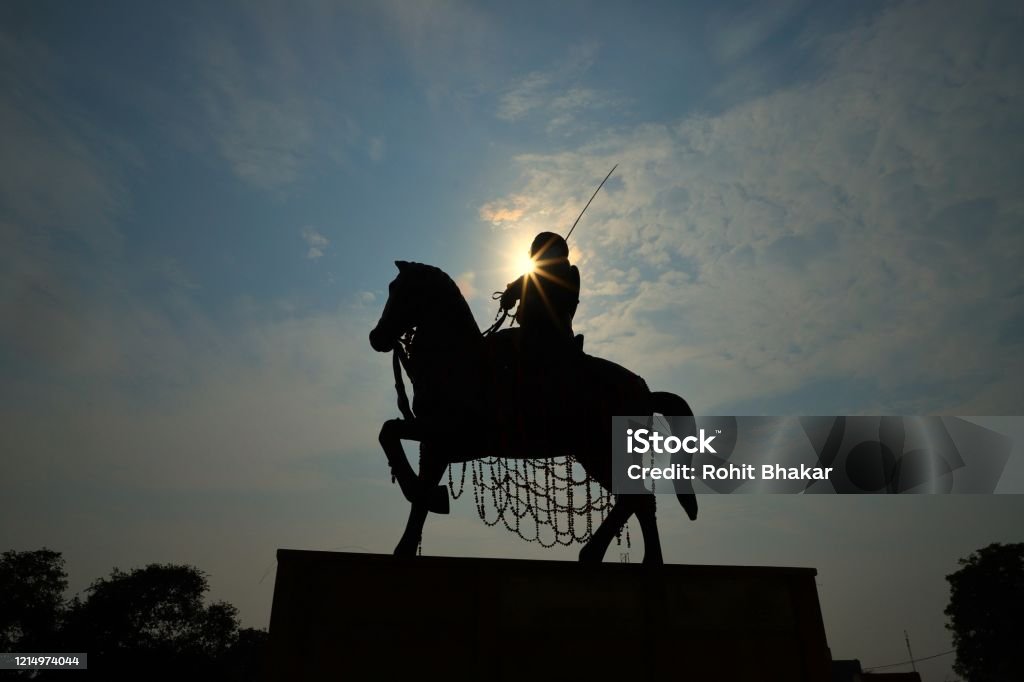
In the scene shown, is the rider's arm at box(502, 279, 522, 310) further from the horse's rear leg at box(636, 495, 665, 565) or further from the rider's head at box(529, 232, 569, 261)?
the horse's rear leg at box(636, 495, 665, 565)

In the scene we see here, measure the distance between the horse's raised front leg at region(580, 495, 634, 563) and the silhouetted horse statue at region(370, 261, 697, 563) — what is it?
0.01 metres

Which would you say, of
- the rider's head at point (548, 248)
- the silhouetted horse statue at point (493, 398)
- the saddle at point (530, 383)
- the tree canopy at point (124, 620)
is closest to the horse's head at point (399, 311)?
the silhouetted horse statue at point (493, 398)

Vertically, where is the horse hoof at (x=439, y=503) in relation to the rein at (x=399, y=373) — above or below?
below

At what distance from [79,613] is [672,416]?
45.4 m

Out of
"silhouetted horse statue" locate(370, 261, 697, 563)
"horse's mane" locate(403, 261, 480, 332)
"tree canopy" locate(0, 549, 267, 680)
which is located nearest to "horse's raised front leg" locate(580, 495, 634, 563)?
"silhouetted horse statue" locate(370, 261, 697, 563)

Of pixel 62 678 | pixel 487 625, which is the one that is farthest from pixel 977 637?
pixel 62 678

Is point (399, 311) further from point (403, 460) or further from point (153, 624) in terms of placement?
point (153, 624)

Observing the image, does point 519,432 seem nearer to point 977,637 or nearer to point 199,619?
point 199,619

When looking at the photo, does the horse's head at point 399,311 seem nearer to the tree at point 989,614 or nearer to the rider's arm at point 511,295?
the rider's arm at point 511,295

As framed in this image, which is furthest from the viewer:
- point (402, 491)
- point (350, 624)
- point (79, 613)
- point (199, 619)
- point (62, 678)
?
point (199, 619)

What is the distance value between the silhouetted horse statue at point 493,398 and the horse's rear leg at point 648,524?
0.01 meters

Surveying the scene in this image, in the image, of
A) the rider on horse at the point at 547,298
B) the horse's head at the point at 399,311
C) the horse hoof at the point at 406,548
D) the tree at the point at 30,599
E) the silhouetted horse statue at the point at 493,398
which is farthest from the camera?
the tree at the point at 30,599

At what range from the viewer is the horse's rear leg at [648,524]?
21.7 feet

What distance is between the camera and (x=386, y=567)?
16.2ft
